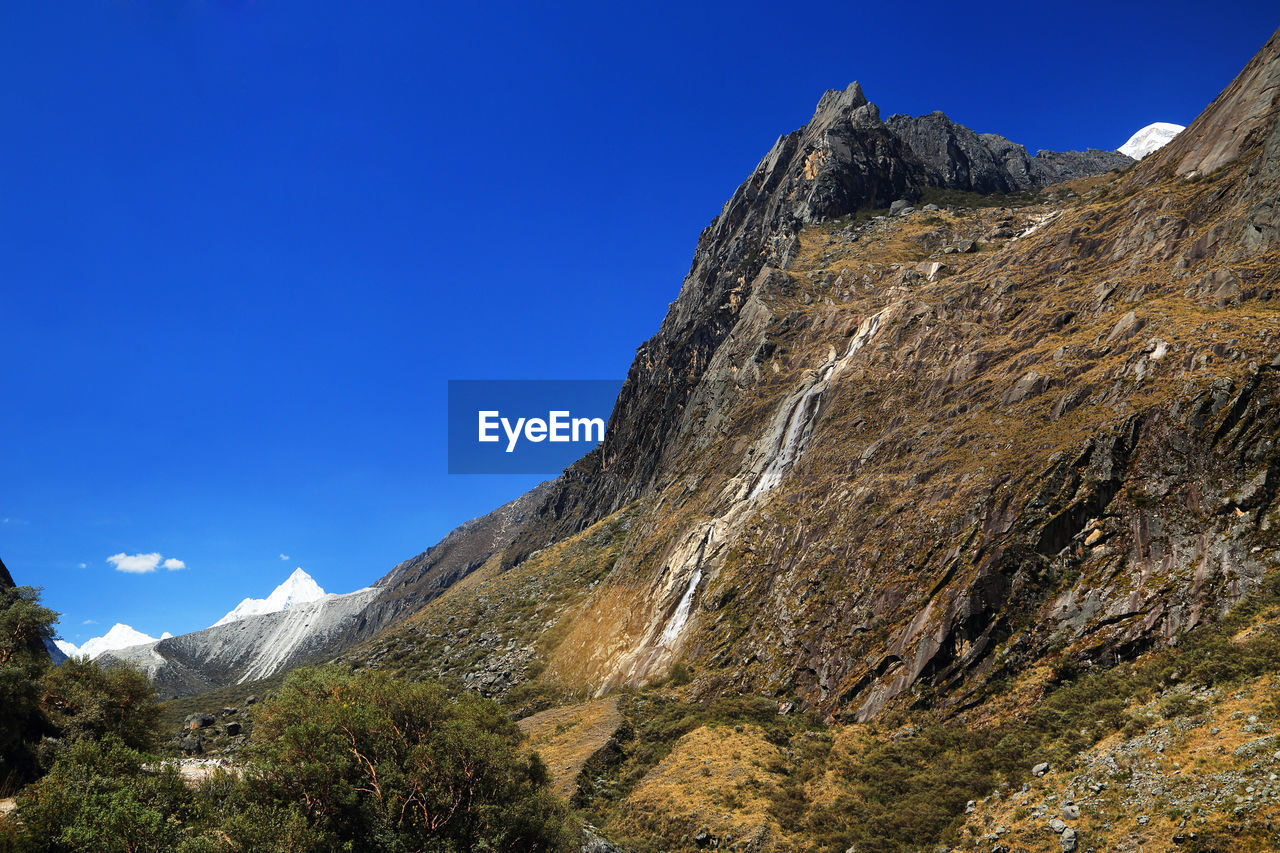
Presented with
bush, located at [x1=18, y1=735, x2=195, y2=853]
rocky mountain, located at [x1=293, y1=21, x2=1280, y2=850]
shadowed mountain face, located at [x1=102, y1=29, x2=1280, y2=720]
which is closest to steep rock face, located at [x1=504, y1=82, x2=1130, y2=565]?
shadowed mountain face, located at [x1=102, y1=29, x2=1280, y2=720]

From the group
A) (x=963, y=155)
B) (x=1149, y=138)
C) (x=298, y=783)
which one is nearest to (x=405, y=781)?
(x=298, y=783)

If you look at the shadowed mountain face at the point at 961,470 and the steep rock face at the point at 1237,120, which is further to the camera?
the steep rock face at the point at 1237,120

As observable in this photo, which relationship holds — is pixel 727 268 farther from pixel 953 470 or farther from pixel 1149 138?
pixel 1149 138

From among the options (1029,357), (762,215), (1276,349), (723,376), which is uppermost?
(762,215)

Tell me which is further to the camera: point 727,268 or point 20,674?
point 727,268

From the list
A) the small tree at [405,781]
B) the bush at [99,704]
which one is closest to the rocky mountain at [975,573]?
the small tree at [405,781]

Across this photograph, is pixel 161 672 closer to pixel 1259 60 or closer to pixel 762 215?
pixel 762 215

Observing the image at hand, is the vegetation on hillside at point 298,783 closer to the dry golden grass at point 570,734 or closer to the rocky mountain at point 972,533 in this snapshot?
the dry golden grass at point 570,734

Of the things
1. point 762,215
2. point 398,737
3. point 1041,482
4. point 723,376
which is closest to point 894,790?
point 1041,482
